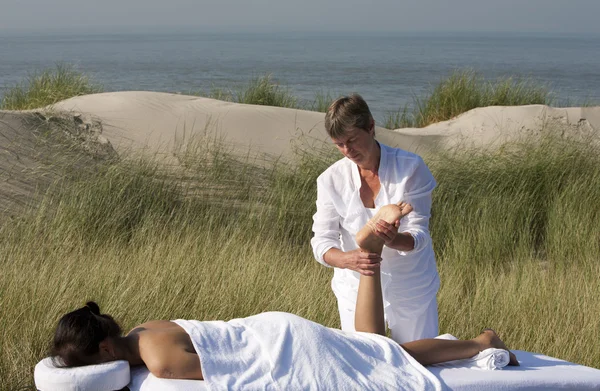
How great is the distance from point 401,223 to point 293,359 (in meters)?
0.75

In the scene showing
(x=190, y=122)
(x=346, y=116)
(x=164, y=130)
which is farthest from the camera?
(x=190, y=122)

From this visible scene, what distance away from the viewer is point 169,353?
A: 2773mm

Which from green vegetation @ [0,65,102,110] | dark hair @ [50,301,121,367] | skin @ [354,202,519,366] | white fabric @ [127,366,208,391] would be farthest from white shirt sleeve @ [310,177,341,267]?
green vegetation @ [0,65,102,110]

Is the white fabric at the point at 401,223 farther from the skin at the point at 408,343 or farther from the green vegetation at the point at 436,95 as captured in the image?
the green vegetation at the point at 436,95

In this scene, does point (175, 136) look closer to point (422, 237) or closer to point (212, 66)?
point (422, 237)

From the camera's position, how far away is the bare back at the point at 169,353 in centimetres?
275

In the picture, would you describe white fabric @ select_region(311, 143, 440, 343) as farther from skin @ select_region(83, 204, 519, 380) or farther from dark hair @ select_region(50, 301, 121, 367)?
dark hair @ select_region(50, 301, 121, 367)

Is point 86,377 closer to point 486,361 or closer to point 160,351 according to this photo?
point 160,351

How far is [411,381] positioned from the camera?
9.45ft

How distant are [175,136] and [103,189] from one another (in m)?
1.74

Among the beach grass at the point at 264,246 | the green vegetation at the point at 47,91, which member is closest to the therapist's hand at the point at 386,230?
the beach grass at the point at 264,246

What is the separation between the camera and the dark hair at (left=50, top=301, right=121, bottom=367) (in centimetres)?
279

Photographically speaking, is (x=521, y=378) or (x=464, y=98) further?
(x=464, y=98)

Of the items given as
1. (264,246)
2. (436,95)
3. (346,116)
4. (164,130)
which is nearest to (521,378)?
(346,116)
